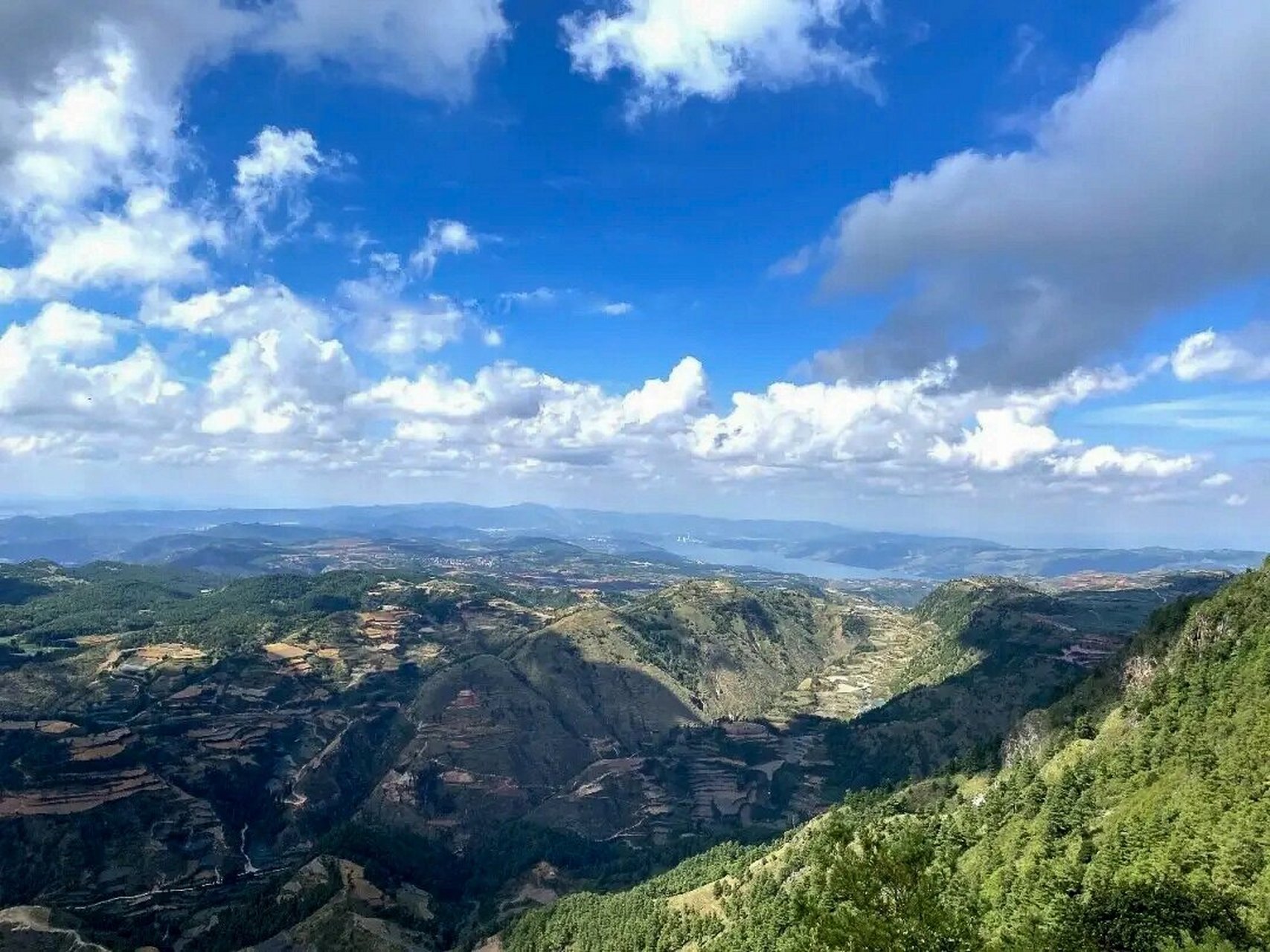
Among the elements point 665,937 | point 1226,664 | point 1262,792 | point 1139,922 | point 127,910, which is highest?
point 1226,664

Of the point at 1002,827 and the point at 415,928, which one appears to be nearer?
the point at 1002,827

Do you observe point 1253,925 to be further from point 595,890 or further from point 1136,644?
point 595,890

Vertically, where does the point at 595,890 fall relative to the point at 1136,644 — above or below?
below

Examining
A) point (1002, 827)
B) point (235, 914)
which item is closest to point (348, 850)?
point (235, 914)

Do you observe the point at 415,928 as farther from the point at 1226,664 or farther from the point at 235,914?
the point at 1226,664

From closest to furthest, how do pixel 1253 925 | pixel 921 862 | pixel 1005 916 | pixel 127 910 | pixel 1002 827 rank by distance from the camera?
1. pixel 921 862
2. pixel 1253 925
3. pixel 1005 916
4. pixel 1002 827
5. pixel 127 910

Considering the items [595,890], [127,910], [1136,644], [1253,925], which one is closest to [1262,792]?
[1253,925]

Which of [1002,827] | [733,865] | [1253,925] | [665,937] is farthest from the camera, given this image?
[733,865]
